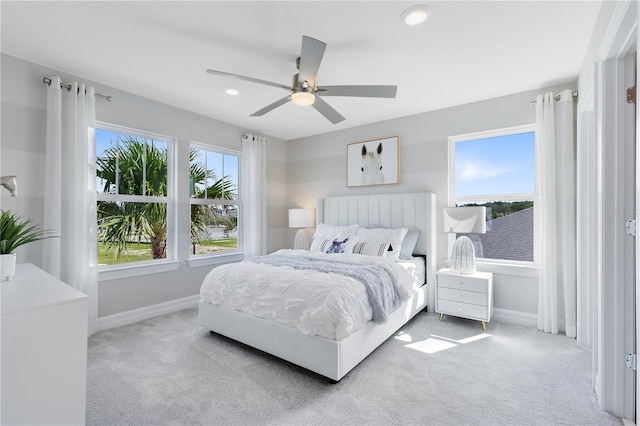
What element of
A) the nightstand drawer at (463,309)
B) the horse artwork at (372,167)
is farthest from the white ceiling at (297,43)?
the nightstand drawer at (463,309)

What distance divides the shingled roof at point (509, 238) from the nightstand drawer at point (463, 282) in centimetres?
64

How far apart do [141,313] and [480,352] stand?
3575mm

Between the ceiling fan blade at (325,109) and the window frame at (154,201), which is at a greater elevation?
the ceiling fan blade at (325,109)

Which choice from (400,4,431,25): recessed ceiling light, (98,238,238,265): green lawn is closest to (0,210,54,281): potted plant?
(98,238,238,265): green lawn

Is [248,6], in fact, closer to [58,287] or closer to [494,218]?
[58,287]

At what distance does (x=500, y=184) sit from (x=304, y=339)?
2959mm

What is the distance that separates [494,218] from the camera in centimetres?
355

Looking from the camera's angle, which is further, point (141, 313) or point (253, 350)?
point (141, 313)

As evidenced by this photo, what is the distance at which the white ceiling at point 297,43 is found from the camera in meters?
1.99

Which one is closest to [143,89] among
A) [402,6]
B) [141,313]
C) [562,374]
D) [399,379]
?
[141,313]

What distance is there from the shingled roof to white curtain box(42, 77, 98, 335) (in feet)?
14.2

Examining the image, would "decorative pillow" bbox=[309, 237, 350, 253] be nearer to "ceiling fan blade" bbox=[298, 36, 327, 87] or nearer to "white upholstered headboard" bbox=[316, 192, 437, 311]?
"white upholstered headboard" bbox=[316, 192, 437, 311]

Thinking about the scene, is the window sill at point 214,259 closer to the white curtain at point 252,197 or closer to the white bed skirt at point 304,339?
the white curtain at point 252,197

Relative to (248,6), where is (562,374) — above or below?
below
